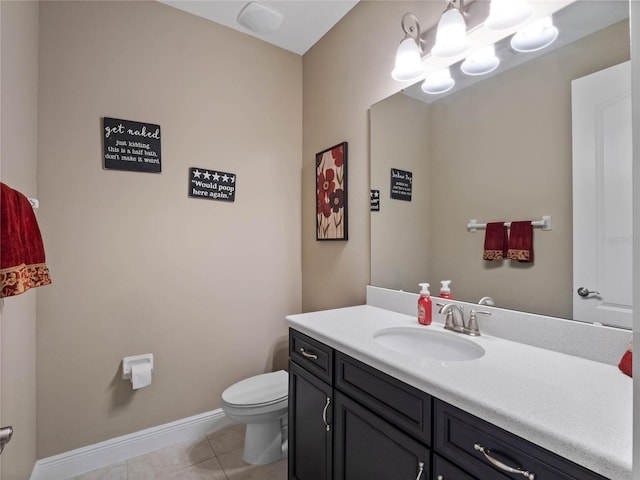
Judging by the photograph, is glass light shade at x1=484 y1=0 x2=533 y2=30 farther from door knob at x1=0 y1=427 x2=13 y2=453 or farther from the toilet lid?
the toilet lid

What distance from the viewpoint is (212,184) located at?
2.14 m

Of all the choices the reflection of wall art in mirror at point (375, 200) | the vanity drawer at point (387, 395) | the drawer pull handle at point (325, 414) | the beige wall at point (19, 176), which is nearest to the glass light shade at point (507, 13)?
the reflection of wall art in mirror at point (375, 200)

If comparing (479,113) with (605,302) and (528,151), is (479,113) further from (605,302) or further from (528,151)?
(605,302)

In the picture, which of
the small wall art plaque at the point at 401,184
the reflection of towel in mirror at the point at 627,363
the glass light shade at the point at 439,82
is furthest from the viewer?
the small wall art plaque at the point at 401,184

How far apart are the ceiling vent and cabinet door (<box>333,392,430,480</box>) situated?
224 cm

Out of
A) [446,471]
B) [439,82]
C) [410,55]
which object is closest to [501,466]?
[446,471]

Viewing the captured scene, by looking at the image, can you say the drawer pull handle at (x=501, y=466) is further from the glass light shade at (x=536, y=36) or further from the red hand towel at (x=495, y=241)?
the glass light shade at (x=536, y=36)

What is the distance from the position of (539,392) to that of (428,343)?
1.89 feet

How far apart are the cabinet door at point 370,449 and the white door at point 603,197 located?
73cm

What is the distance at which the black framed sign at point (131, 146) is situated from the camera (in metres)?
1.82

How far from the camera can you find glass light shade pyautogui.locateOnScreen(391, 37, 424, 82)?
1.52 metres

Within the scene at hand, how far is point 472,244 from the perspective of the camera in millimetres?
1395

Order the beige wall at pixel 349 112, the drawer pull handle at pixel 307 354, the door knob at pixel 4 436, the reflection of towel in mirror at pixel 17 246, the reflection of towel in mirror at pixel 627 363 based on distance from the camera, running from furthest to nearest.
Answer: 1. the beige wall at pixel 349 112
2. the drawer pull handle at pixel 307 354
3. the reflection of towel in mirror at pixel 17 246
4. the reflection of towel in mirror at pixel 627 363
5. the door knob at pixel 4 436

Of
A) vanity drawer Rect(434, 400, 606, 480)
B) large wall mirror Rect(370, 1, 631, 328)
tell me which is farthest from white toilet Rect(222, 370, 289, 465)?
vanity drawer Rect(434, 400, 606, 480)
